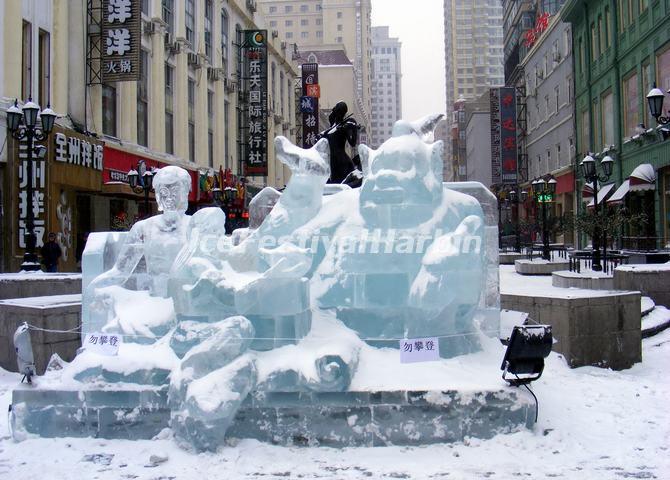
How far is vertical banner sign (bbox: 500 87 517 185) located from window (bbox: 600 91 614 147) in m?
14.6

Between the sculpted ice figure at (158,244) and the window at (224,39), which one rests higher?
the window at (224,39)

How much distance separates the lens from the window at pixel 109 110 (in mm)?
20609

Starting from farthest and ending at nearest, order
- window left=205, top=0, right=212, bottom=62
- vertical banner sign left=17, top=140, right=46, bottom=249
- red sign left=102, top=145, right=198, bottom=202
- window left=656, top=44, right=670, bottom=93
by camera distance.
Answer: window left=205, top=0, right=212, bottom=62
window left=656, top=44, right=670, bottom=93
red sign left=102, top=145, right=198, bottom=202
vertical banner sign left=17, top=140, right=46, bottom=249

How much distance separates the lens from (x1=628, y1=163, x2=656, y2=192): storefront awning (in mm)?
22438

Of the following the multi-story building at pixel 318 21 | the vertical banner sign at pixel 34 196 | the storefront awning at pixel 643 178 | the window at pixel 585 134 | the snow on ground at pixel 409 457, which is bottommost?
the snow on ground at pixel 409 457

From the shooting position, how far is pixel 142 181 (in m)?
17.5

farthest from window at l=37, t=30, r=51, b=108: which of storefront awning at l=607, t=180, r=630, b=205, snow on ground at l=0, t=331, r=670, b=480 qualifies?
storefront awning at l=607, t=180, r=630, b=205

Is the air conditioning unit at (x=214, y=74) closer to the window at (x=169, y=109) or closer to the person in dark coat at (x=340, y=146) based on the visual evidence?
the window at (x=169, y=109)

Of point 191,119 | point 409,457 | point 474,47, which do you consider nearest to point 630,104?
point 191,119

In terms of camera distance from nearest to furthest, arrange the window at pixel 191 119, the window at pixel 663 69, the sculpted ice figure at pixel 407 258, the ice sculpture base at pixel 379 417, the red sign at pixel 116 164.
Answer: the ice sculpture base at pixel 379 417 < the sculpted ice figure at pixel 407 258 < the red sign at pixel 116 164 < the window at pixel 663 69 < the window at pixel 191 119

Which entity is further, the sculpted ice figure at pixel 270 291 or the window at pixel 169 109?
the window at pixel 169 109

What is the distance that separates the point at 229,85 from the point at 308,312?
28225 mm

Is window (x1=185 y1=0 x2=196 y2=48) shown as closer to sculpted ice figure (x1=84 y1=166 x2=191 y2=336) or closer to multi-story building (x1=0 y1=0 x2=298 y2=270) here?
multi-story building (x1=0 y1=0 x2=298 y2=270)

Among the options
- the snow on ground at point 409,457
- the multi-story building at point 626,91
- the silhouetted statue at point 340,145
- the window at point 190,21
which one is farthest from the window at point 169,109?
the snow on ground at point 409,457
